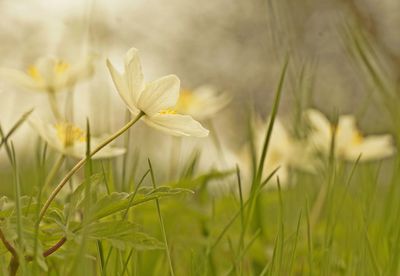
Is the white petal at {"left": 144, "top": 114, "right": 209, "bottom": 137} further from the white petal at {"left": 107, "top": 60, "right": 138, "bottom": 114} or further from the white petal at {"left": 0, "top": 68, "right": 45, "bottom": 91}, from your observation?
the white petal at {"left": 0, "top": 68, "right": 45, "bottom": 91}

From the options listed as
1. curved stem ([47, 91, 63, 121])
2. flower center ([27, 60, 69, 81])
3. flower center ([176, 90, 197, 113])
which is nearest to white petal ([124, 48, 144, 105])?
curved stem ([47, 91, 63, 121])

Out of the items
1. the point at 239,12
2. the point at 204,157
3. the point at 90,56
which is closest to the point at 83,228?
the point at 90,56

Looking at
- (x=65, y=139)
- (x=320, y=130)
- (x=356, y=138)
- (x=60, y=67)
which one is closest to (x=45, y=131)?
(x=65, y=139)

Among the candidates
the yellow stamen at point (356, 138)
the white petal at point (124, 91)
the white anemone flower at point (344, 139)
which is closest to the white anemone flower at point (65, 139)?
the white petal at point (124, 91)

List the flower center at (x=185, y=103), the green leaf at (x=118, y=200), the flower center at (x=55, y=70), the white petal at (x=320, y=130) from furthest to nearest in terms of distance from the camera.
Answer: the flower center at (x=185, y=103) → the white petal at (x=320, y=130) → the flower center at (x=55, y=70) → the green leaf at (x=118, y=200)

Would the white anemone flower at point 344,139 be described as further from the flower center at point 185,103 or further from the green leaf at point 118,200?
the green leaf at point 118,200

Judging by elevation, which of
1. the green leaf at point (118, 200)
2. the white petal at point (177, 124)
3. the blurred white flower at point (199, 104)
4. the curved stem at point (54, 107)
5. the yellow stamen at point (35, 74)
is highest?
the white petal at point (177, 124)

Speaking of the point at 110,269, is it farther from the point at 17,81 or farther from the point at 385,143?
the point at 385,143
